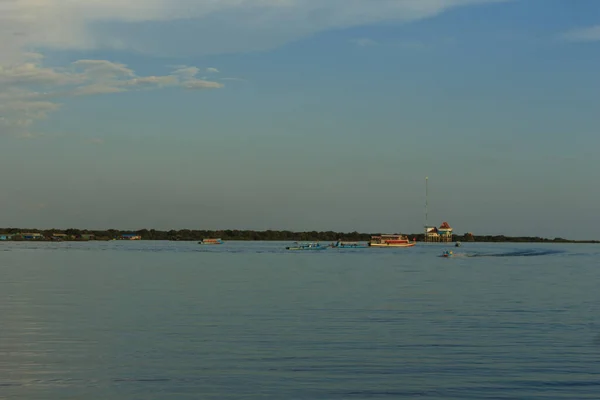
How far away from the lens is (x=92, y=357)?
32750 millimetres

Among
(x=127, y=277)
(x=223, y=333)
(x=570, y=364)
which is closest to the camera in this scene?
(x=570, y=364)

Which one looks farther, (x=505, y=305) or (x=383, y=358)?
(x=505, y=305)

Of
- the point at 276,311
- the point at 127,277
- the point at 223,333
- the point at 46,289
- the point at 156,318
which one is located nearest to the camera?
the point at 223,333

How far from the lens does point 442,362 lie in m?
31.8

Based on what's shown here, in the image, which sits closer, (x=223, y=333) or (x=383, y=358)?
(x=383, y=358)

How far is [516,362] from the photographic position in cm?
3206

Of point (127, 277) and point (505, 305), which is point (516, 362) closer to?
point (505, 305)

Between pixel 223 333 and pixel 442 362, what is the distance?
1226cm

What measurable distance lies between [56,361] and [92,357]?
5.03 feet

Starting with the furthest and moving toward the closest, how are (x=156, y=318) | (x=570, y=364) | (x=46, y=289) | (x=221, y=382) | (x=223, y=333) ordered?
(x=46, y=289) < (x=156, y=318) < (x=223, y=333) < (x=570, y=364) < (x=221, y=382)

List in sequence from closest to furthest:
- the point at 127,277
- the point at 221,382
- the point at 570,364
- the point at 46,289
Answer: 1. the point at 221,382
2. the point at 570,364
3. the point at 46,289
4. the point at 127,277

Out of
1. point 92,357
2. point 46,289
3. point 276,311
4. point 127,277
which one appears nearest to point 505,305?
point 276,311

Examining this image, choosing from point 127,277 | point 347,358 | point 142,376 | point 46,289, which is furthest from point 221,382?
point 127,277

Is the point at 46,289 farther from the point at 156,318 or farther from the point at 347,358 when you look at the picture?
the point at 347,358
